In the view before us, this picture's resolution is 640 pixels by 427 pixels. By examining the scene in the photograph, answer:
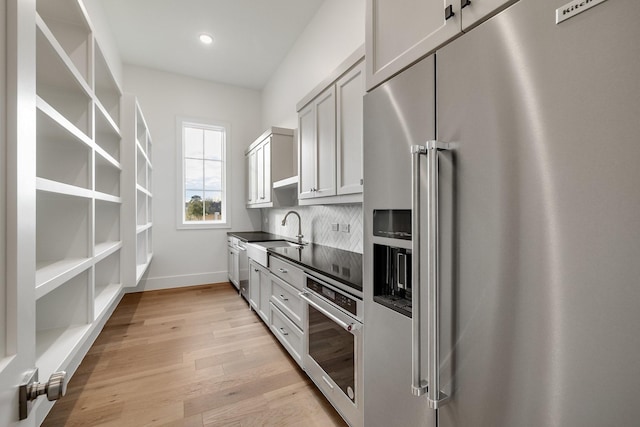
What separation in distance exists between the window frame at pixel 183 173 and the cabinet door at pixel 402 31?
13.1ft

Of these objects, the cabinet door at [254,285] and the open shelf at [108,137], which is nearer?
the open shelf at [108,137]

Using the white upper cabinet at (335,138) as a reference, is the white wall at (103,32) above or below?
above

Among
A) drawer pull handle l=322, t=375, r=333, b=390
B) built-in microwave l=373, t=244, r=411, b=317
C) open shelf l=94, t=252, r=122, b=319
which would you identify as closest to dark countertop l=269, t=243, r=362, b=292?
built-in microwave l=373, t=244, r=411, b=317

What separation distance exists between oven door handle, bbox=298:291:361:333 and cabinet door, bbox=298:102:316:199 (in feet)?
2.84

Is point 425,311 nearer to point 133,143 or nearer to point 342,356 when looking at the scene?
point 342,356

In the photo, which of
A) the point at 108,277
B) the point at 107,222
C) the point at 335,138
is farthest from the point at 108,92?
the point at 335,138

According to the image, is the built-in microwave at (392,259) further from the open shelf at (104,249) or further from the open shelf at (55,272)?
the open shelf at (104,249)

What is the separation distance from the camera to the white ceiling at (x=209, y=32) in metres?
3.05

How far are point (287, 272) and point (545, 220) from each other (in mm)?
1830

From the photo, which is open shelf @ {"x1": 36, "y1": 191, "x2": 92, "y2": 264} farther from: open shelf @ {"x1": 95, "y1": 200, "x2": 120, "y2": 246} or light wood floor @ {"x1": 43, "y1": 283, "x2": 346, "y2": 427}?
light wood floor @ {"x1": 43, "y1": 283, "x2": 346, "y2": 427}

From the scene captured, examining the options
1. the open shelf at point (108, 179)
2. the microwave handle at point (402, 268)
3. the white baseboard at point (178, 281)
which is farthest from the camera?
the white baseboard at point (178, 281)

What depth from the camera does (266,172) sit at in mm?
3707

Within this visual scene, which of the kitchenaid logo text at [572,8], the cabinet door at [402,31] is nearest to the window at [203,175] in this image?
the cabinet door at [402,31]

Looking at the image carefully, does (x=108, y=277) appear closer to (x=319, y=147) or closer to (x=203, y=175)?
(x=319, y=147)
